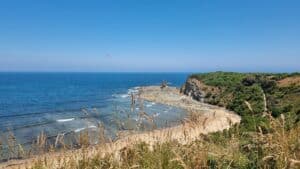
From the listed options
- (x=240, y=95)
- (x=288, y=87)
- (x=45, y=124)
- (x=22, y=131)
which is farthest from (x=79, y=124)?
(x=288, y=87)

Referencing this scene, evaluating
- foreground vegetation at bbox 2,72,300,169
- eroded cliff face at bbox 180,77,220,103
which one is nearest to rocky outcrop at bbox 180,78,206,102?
eroded cliff face at bbox 180,77,220,103

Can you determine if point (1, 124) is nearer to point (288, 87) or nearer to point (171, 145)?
point (171, 145)

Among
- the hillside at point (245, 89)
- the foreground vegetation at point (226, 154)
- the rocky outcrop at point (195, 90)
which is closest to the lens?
the foreground vegetation at point (226, 154)

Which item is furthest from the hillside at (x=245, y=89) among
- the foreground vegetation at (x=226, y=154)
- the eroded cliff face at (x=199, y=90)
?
the foreground vegetation at (x=226, y=154)

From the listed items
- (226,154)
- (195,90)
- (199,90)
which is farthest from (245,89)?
(226,154)

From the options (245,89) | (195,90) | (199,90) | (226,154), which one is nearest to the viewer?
(226,154)

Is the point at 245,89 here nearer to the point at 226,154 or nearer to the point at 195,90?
the point at 195,90

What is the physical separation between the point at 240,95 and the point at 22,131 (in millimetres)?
33845

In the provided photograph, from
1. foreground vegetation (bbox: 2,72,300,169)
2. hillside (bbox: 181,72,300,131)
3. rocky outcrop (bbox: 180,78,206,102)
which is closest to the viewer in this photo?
foreground vegetation (bbox: 2,72,300,169)

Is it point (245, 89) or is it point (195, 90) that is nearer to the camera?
point (245, 89)

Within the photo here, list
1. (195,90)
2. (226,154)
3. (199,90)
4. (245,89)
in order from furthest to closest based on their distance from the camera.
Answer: (195,90)
(199,90)
(245,89)
(226,154)

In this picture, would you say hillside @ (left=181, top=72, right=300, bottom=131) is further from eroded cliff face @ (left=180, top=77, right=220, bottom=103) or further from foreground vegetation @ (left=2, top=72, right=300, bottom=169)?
foreground vegetation @ (left=2, top=72, right=300, bottom=169)

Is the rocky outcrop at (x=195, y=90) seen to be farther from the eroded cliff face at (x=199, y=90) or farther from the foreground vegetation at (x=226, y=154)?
the foreground vegetation at (x=226, y=154)

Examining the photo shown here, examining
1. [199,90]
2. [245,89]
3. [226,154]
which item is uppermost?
[226,154]
